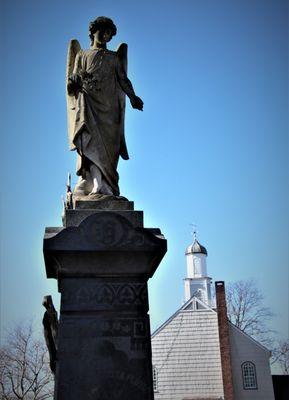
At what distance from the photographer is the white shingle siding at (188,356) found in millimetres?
34531

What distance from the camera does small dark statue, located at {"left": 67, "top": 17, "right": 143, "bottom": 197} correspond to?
6055mm

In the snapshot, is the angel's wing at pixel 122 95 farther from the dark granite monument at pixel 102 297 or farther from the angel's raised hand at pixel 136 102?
the dark granite monument at pixel 102 297

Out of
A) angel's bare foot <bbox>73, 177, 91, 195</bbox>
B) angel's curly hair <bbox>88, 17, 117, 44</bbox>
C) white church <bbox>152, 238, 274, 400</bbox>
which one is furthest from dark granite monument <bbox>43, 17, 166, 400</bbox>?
white church <bbox>152, 238, 274, 400</bbox>

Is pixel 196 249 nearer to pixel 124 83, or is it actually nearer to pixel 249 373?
pixel 249 373

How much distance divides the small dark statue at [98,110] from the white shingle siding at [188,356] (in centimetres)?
3179

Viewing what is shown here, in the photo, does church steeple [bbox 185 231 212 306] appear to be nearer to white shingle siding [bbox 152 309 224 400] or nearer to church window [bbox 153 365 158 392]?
white shingle siding [bbox 152 309 224 400]

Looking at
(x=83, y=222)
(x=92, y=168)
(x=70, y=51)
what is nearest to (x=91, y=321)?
(x=83, y=222)

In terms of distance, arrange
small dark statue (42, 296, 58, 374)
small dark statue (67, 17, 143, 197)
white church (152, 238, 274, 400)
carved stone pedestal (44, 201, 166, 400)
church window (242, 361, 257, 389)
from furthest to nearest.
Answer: church window (242, 361, 257, 389), white church (152, 238, 274, 400), small dark statue (67, 17, 143, 197), small dark statue (42, 296, 58, 374), carved stone pedestal (44, 201, 166, 400)

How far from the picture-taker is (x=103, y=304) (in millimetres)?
4969

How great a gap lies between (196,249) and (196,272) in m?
3.13

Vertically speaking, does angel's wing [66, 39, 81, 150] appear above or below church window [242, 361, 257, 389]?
above

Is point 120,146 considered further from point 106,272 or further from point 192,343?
point 192,343

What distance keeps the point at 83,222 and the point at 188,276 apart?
5948cm

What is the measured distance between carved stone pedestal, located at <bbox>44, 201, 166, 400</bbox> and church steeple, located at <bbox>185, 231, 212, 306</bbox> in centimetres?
5775
